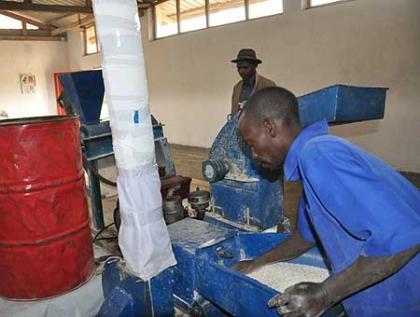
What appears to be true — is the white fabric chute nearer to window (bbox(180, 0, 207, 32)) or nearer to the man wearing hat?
the man wearing hat

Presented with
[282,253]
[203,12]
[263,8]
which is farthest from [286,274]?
[203,12]

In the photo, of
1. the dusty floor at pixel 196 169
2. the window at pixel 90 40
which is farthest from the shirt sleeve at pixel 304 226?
the window at pixel 90 40

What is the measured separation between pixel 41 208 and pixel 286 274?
1192 millimetres

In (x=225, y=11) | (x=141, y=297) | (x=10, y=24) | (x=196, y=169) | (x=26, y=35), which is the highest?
(x=10, y=24)

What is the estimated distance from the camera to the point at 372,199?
97cm

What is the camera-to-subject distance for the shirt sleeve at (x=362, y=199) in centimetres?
97

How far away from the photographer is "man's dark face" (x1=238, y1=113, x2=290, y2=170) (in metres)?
1.18

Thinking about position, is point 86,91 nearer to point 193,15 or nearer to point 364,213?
point 364,213

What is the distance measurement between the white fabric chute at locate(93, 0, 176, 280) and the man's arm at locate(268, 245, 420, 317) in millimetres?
577

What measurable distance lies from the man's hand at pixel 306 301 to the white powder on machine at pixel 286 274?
43 cm

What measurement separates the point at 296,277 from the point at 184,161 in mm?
4940

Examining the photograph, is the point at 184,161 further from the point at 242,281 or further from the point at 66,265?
the point at 242,281

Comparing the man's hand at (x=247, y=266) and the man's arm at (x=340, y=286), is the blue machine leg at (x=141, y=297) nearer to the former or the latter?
the man's hand at (x=247, y=266)

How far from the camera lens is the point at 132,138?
137cm
